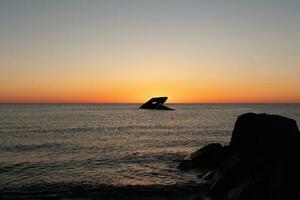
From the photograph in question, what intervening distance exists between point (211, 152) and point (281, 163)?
8.54 metres

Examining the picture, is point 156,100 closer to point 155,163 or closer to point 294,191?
point 155,163

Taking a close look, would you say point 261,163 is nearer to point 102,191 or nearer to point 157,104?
point 102,191

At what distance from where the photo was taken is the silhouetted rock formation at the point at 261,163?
39.2 ft

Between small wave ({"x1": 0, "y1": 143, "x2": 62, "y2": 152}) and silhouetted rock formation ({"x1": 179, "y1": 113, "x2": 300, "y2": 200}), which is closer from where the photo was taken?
silhouetted rock formation ({"x1": 179, "y1": 113, "x2": 300, "y2": 200})

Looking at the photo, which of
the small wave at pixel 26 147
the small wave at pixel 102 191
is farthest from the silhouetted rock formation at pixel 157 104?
the small wave at pixel 102 191

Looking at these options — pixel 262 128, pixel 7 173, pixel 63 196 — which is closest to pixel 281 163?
pixel 262 128

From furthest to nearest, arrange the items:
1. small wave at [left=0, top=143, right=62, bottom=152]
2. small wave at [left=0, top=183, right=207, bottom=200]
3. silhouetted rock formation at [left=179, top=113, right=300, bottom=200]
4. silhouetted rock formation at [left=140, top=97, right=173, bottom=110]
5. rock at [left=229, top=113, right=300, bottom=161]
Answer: silhouetted rock formation at [left=140, top=97, right=173, bottom=110], small wave at [left=0, top=143, right=62, bottom=152], small wave at [left=0, top=183, right=207, bottom=200], rock at [left=229, top=113, right=300, bottom=161], silhouetted rock formation at [left=179, top=113, right=300, bottom=200]

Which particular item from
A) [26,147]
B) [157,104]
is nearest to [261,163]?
[26,147]

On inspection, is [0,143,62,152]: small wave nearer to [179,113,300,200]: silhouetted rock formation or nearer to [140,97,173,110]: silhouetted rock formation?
[179,113,300,200]: silhouetted rock formation

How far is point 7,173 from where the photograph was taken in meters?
20.1

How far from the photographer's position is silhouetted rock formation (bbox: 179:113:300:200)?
39.2 feet

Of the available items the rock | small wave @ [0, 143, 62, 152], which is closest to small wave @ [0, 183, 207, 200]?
the rock

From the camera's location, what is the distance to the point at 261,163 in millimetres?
13695

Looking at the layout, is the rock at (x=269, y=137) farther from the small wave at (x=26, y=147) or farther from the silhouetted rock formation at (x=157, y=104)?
the silhouetted rock formation at (x=157, y=104)
